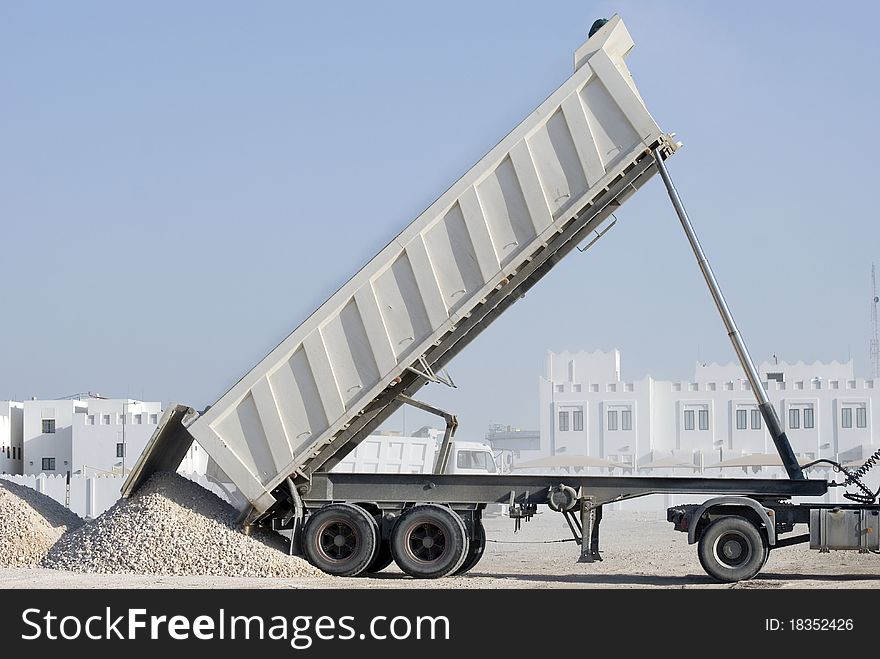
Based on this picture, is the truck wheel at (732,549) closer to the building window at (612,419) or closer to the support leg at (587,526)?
the support leg at (587,526)

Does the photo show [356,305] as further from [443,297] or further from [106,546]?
[106,546]

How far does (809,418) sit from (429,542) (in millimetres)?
53284

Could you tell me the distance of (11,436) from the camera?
7956 cm

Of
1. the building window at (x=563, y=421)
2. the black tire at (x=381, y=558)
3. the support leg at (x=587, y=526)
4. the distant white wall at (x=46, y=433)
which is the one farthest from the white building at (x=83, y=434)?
the support leg at (x=587, y=526)

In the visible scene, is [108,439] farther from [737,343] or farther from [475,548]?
[737,343]

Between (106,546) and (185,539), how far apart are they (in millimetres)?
1062

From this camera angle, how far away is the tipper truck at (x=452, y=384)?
15422mm

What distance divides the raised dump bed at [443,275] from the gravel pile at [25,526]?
2.96 meters

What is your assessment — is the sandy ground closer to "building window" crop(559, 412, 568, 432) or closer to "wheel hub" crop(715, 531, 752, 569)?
"wheel hub" crop(715, 531, 752, 569)

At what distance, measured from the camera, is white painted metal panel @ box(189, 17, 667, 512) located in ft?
50.4

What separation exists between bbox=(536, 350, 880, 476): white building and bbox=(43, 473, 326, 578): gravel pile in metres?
48.8

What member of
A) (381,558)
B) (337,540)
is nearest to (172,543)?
(337,540)

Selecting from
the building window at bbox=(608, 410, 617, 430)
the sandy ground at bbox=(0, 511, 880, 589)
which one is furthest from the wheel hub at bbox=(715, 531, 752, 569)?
the building window at bbox=(608, 410, 617, 430)

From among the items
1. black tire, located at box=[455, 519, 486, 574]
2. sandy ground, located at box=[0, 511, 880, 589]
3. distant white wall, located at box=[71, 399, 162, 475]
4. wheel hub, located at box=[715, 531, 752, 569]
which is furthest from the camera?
distant white wall, located at box=[71, 399, 162, 475]
